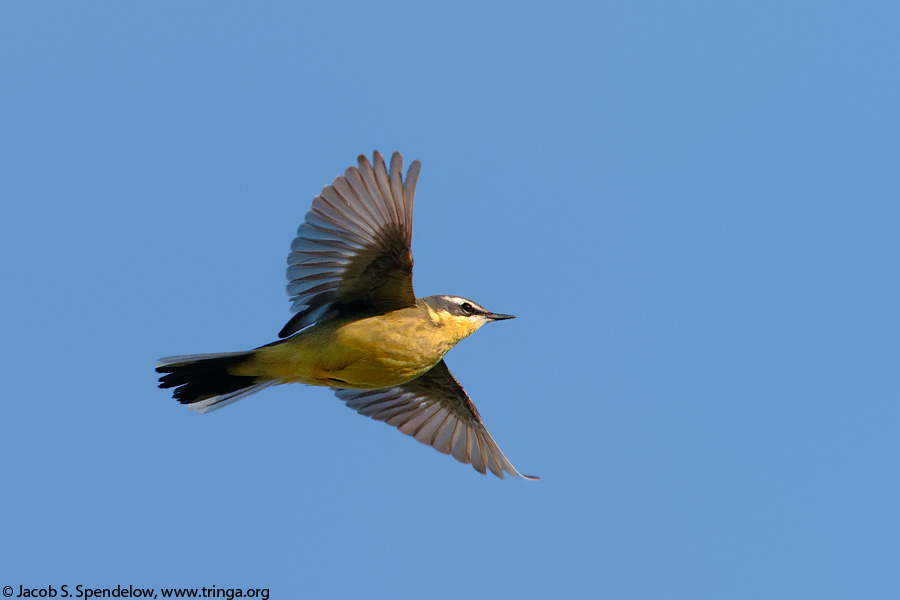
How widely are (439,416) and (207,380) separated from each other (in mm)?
3177

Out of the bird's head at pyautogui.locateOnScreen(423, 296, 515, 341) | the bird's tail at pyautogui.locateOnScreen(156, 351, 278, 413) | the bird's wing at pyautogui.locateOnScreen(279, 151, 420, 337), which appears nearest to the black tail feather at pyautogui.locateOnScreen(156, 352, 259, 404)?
the bird's tail at pyautogui.locateOnScreen(156, 351, 278, 413)

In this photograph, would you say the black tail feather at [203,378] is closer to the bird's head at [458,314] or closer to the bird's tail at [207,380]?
the bird's tail at [207,380]

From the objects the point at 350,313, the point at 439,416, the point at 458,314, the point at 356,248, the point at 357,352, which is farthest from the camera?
the point at 439,416

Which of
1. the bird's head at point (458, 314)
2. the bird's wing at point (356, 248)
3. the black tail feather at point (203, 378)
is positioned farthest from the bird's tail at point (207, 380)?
the bird's head at point (458, 314)

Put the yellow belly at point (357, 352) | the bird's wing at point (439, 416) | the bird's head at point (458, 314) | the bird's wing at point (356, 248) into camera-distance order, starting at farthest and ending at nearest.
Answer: the bird's wing at point (439, 416)
the bird's head at point (458, 314)
the yellow belly at point (357, 352)
the bird's wing at point (356, 248)

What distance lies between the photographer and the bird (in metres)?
8.60

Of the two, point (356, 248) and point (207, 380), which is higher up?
point (356, 248)

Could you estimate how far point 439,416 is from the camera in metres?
11.2

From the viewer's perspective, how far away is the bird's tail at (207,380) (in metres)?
8.80

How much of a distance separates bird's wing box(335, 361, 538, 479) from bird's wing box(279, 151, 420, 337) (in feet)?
6.60

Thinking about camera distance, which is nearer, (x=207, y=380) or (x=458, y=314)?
(x=207, y=380)

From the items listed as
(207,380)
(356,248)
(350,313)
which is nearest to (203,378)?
(207,380)

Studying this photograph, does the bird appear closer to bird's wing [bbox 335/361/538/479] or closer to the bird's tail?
the bird's tail

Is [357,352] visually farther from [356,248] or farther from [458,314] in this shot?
[458,314]
